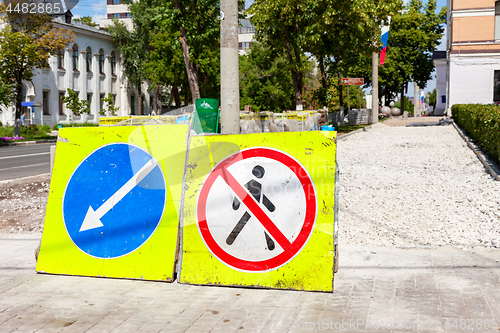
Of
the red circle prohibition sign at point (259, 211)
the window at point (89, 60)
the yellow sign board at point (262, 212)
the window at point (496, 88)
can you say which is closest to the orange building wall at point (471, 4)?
the window at point (496, 88)

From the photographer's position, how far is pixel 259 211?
445cm

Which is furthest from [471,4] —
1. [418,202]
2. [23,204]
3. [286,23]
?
[23,204]

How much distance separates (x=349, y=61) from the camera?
3188cm

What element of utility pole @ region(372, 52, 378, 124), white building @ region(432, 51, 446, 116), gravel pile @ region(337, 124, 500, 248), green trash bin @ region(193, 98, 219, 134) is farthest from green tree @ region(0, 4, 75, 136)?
white building @ region(432, 51, 446, 116)

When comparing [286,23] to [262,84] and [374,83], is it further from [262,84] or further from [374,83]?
[262,84]

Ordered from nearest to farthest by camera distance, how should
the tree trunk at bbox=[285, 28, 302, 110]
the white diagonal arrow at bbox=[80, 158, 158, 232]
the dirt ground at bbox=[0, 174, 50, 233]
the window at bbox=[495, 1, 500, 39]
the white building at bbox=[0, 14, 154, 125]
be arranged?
1. the white diagonal arrow at bbox=[80, 158, 158, 232]
2. the dirt ground at bbox=[0, 174, 50, 233]
3. the tree trunk at bbox=[285, 28, 302, 110]
4. the window at bbox=[495, 1, 500, 39]
5. the white building at bbox=[0, 14, 154, 125]

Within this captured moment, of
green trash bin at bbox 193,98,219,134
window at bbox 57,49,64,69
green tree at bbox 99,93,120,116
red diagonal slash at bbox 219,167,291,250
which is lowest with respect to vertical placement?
red diagonal slash at bbox 219,167,291,250

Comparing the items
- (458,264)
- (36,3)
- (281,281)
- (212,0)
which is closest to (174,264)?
(281,281)

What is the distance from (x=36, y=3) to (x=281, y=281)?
117 ft

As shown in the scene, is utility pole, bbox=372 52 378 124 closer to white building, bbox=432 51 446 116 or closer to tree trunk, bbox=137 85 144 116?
white building, bbox=432 51 446 116

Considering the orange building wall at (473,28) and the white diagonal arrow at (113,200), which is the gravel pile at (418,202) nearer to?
the white diagonal arrow at (113,200)

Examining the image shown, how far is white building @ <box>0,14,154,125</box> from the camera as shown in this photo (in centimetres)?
4641

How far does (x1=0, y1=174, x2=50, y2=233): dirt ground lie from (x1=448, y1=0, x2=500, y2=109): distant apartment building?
36.8m

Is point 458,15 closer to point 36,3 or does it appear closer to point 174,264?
point 36,3
